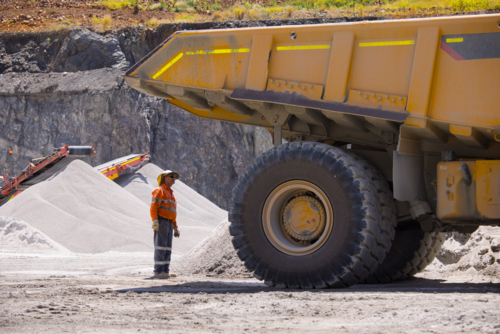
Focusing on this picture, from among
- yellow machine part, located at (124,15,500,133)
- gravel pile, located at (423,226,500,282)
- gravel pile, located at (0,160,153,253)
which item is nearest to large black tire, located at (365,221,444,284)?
gravel pile, located at (423,226,500,282)

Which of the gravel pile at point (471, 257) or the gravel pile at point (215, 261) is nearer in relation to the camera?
the gravel pile at point (471, 257)

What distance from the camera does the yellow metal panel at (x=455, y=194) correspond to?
4.55 m

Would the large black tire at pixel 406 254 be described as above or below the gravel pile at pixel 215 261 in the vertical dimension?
above

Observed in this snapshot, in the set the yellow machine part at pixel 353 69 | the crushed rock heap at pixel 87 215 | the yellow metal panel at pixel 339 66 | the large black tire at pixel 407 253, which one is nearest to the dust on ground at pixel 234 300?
the large black tire at pixel 407 253

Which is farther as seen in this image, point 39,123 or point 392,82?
point 39,123

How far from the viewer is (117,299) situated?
13.5 ft

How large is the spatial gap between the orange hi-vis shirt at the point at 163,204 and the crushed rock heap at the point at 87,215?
5.33 m

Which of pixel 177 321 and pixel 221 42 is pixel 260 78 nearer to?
pixel 221 42

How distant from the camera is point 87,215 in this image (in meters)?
14.0

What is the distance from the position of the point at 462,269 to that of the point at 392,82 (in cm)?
314

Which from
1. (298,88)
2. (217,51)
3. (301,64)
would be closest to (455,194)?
(298,88)

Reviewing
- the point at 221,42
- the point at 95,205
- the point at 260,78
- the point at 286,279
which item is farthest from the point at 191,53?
the point at 95,205

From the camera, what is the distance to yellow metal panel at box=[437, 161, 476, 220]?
179 inches

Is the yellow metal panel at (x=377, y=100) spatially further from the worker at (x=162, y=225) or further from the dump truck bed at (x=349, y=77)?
the worker at (x=162, y=225)
